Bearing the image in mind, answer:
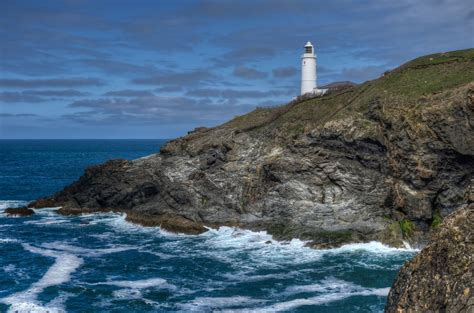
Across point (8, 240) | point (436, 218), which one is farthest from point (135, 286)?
point (436, 218)

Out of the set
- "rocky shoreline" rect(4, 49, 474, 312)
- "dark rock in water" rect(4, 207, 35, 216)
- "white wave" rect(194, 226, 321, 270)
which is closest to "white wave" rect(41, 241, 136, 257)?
"white wave" rect(194, 226, 321, 270)

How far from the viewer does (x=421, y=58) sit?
67.6 meters

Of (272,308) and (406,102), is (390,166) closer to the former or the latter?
(406,102)

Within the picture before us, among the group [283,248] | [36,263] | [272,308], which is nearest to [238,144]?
[283,248]

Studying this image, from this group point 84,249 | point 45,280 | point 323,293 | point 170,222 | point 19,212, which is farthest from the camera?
point 19,212

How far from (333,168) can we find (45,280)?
27.8 m

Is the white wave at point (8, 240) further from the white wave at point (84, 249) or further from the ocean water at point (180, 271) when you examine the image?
the white wave at point (84, 249)

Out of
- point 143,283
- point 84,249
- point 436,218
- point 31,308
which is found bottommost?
point 31,308

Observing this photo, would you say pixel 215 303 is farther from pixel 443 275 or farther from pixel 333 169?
pixel 333 169

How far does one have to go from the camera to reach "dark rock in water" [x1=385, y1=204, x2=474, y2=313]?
1667 centimetres

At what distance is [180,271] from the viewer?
43312 mm

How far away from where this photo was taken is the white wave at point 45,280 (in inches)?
1373

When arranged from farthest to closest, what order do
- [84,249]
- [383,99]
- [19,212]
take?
[19,212] < [383,99] < [84,249]

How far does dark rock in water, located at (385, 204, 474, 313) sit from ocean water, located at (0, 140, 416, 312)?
15.4m
